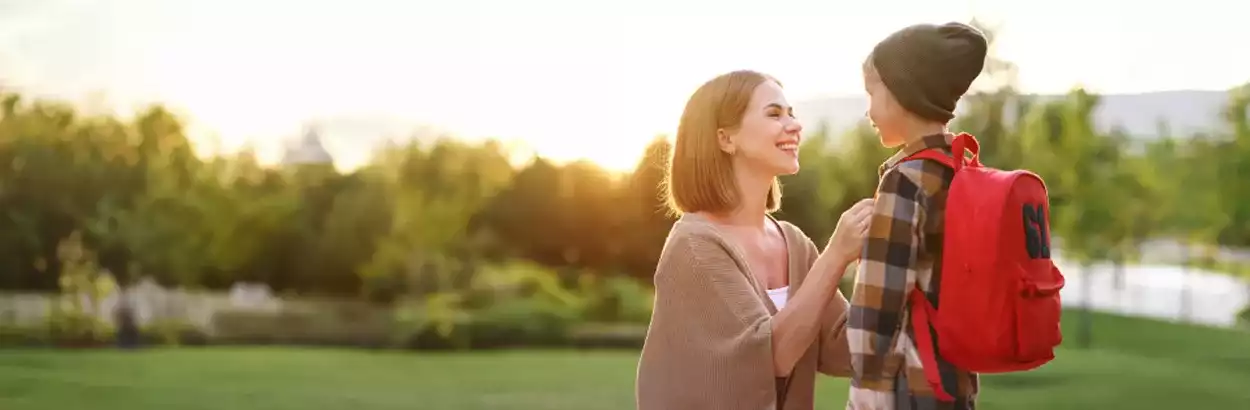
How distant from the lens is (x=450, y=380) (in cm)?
1309

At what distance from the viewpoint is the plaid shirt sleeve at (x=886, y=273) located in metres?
2.11

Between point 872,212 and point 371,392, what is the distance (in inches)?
405

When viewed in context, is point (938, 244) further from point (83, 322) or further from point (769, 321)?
point (83, 322)

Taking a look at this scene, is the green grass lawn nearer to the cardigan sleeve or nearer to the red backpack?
the cardigan sleeve

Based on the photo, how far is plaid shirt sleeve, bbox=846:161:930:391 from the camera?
2.11 meters

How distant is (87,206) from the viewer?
63.4 ft

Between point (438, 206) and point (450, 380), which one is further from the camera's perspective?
A: point (438, 206)

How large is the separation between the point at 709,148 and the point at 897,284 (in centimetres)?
53

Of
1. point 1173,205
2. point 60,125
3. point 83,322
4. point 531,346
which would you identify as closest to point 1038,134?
point 1173,205

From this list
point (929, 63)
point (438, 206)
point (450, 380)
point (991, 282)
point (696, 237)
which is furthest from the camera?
point (438, 206)

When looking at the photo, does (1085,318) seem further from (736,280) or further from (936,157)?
(936,157)

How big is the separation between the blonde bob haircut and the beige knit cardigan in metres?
0.05

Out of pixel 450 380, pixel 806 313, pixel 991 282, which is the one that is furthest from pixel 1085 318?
pixel 991 282

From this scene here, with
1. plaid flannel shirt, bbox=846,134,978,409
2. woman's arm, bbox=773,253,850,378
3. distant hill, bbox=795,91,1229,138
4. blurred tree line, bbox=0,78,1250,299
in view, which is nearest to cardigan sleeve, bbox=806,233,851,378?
woman's arm, bbox=773,253,850,378
